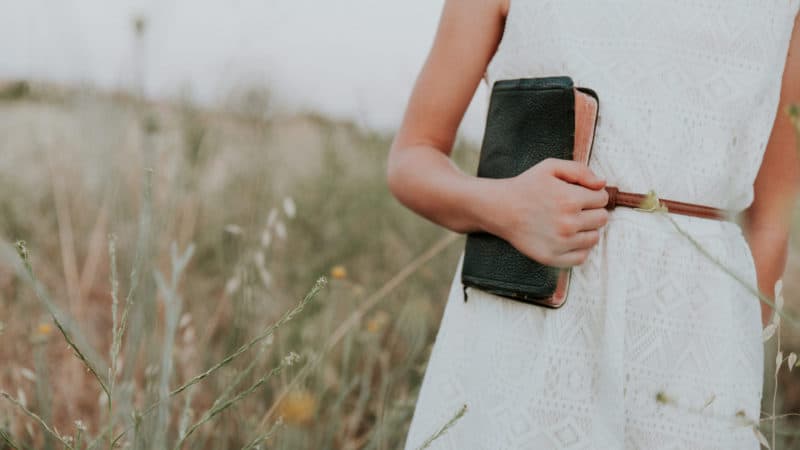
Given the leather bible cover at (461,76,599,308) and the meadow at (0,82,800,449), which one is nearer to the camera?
the leather bible cover at (461,76,599,308)

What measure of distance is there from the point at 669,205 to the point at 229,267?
146 centimetres

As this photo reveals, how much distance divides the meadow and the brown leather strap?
0.55 metres

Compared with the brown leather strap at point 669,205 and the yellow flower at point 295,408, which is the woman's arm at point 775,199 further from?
the yellow flower at point 295,408

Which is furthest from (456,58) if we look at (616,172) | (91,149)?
(91,149)

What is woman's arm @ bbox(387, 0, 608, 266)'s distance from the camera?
883 millimetres

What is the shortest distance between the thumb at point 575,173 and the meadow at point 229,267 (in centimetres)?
52

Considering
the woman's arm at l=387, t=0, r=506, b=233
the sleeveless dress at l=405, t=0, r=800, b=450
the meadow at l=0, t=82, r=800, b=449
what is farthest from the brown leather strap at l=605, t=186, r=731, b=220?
the meadow at l=0, t=82, r=800, b=449

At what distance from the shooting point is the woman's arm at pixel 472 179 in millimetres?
883

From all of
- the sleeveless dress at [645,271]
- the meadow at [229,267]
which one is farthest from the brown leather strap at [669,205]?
the meadow at [229,267]

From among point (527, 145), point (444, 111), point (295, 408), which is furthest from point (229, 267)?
point (527, 145)

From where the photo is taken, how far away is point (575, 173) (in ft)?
2.89

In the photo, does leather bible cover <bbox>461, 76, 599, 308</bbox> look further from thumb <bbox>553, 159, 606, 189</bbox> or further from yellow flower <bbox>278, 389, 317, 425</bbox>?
yellow flower <bbox>278, 389, 317, 425</bbox>

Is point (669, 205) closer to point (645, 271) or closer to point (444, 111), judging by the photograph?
point (645, 271)

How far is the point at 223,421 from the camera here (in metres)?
1.35
